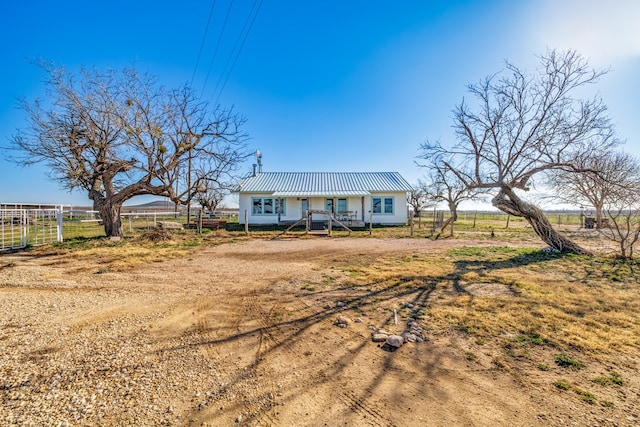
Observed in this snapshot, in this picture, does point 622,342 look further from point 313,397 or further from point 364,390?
point 313,397

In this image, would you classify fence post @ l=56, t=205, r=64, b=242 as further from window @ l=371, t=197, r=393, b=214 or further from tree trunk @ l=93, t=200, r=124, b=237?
window @ l=371, t=197, r=393, b=214

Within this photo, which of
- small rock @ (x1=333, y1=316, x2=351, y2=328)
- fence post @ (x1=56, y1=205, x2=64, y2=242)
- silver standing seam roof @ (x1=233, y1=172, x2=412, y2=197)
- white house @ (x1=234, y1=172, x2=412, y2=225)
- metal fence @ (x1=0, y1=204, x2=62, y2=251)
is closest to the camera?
small rock @ (x1=333, y1=316, x2=351, y2=328)

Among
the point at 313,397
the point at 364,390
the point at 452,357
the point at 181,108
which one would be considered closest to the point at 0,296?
the point at 313,397

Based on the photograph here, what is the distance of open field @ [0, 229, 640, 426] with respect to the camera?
2293mm

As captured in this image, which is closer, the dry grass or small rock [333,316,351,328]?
the dry grass

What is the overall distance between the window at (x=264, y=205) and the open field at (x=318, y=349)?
50.4 feet

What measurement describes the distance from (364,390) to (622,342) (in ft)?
11.1

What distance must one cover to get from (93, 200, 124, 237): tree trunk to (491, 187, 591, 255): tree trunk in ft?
54.2

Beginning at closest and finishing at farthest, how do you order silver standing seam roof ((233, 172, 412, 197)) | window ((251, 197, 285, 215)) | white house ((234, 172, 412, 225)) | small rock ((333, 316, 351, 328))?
small rock ((333, 316, 351, 328)), white house ((234, 172, 412, 225)), silver standing seam roof ((233, 172, 412, 197)), window ((251, 197, 285, 215))

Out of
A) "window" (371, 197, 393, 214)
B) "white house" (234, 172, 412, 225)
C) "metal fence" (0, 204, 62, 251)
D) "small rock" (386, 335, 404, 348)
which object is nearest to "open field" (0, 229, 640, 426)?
"small rock" (386, 335, 404, 348)

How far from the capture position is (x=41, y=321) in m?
4.10

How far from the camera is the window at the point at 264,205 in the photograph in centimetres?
2227

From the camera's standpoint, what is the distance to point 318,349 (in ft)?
10.8

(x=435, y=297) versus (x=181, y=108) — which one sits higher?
(x=181, y=108)
